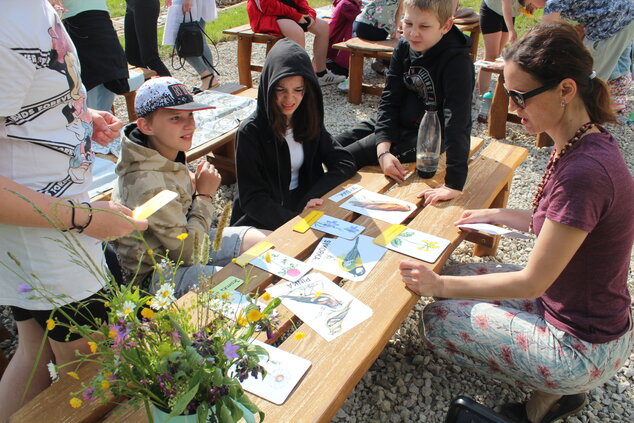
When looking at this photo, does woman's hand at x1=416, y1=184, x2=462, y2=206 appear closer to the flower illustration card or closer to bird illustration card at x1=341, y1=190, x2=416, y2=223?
bird illustration card at x1=341, y1=190, x2=416, y2=223

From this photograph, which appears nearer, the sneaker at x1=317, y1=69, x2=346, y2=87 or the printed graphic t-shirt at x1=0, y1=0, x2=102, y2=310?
the printed graphic t-shirt at x1=0, y1=0, x2=102, y2=310

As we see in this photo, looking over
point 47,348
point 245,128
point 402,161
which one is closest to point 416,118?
point 402,161

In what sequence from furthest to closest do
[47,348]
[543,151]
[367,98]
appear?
[367,98] < [543,151] < [47,348]

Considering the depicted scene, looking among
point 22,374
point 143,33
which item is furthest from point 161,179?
point 143,33

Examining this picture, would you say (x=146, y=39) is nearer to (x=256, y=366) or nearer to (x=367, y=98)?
(x=367, y=98)

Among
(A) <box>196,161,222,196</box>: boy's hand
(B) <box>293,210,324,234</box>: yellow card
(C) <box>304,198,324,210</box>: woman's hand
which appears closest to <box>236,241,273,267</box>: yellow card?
(B) <box>293,210,324,234</box>: yellow card

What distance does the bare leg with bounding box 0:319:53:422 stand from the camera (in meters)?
1.69

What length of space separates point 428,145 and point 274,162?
888 millimetres

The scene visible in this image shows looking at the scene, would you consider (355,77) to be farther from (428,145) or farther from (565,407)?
(565,407)

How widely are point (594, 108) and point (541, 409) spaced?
3.97 ft

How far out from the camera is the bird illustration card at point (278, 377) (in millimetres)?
1409

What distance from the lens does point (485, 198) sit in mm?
2553

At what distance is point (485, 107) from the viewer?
5.48 metres

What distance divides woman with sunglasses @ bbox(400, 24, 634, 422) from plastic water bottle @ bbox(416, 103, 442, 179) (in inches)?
34.9
